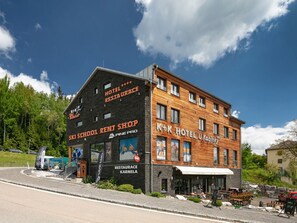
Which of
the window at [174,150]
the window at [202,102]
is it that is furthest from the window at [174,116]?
the window at [202,102]

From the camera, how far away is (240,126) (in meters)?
39.8

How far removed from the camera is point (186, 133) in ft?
91.1

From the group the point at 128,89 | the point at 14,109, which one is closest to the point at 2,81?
the point at 14,109

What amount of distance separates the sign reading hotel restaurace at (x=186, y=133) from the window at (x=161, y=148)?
0.86 m

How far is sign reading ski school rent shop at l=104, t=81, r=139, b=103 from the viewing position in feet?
83.6

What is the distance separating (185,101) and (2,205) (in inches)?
762

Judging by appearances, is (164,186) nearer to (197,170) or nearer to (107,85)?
(197,170)

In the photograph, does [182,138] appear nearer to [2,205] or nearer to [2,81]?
[2,205]

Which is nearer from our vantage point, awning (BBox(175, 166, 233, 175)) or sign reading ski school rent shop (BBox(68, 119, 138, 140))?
sign reading ski school rent shop (BBox(68, 119, 138, 140))

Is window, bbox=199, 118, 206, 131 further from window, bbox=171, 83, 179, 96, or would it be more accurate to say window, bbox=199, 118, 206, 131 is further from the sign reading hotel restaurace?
window, bbox=171, 83, 179, 96

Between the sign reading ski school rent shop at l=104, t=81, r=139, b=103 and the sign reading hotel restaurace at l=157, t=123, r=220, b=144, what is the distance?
390 centimetres

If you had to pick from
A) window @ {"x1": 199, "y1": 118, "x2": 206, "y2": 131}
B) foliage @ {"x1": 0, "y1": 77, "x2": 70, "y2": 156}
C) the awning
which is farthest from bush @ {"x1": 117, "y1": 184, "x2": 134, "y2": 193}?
foliage @ {"x1": 0, "y1": 77, "x2": 70, "y2": 156}

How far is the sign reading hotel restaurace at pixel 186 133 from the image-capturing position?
24966 mm

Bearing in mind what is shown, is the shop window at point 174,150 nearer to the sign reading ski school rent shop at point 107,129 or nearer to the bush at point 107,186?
the sign reading ski school rent shop at point 107,129
